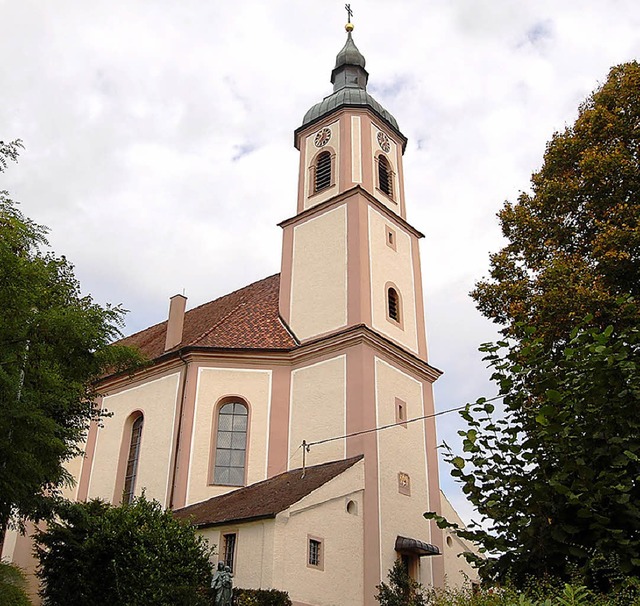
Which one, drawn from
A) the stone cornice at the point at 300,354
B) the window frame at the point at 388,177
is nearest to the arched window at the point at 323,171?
the window frame at the point at 388,177

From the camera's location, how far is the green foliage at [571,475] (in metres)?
9.70

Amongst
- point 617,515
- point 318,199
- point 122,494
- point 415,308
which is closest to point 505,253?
point 617,515

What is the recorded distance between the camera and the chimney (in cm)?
2679

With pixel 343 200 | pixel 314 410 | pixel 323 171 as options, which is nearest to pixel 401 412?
pixel 314 410

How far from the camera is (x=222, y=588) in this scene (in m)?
16.5

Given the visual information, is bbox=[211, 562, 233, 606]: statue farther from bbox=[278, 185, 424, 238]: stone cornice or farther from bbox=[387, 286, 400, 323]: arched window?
bbox=[278, 185, 424, 238]: stone cornice

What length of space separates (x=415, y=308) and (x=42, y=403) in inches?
666

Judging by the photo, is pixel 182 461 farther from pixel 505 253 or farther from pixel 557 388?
pixel 557 388

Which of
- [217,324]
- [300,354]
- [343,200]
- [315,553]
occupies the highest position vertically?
[343,200]

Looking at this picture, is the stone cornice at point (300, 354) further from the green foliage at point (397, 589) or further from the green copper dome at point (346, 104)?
the green copper dome at point (346, 104)

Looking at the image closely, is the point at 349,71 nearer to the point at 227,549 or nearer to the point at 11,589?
the point at 227,549

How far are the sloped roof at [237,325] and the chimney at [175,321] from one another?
0.97 feet

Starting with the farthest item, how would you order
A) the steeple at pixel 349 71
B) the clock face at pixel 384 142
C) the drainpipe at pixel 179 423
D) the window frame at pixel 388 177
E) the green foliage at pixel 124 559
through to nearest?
the steeple at pixel 349 71 → the clock face at pixel 384 142 → the window frame at pixel 388 177 → the drainpipe at pixel 179 423 → the green foliage at pixel 124 559

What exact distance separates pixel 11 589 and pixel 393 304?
583 inches
